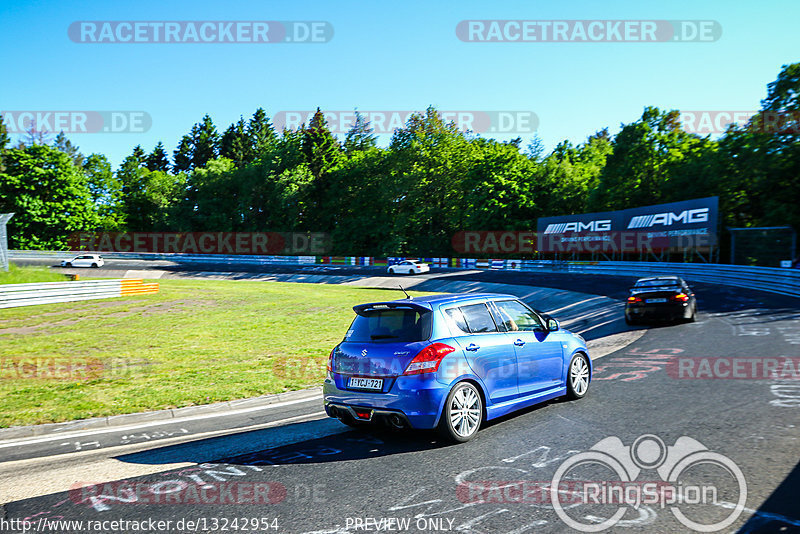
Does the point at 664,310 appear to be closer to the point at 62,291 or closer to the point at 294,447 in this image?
the point at 294,447

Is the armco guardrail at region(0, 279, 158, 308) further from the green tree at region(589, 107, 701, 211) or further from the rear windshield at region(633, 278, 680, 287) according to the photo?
the green tree at region(589, 107, 701, 211)

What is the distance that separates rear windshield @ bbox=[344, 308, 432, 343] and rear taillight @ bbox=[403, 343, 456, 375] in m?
0.17

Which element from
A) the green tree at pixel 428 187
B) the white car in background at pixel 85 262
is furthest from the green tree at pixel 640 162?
the white car in background at pixel 85 262

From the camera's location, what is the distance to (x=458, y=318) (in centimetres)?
682

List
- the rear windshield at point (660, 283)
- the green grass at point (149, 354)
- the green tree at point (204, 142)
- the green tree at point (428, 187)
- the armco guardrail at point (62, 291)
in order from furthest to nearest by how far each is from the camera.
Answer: the green tree at point (204, 142)
the green tree at point (428, 187)
the armco guardrail at point (62, 291)
the rear windshield at point (660, 283)
the green grass at point (149, 354)

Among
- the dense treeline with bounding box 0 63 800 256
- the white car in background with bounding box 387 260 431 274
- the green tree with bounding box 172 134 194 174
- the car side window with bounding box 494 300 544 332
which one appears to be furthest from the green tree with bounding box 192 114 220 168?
the car side window with bounding box 494 300 544 332

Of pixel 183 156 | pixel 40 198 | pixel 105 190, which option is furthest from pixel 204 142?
pixel 40 198

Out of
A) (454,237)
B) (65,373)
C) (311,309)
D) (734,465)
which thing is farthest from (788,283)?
(454,237)

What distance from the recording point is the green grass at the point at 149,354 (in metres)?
8.99

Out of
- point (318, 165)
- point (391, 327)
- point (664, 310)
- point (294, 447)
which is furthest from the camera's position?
point (318, 165)

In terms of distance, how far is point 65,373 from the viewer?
10898 millimetres

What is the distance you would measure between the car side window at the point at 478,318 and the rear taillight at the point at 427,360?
0.73 meters

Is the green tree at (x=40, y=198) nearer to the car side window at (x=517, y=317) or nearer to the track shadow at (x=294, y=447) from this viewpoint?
the track shadow at (x=294, y=447)

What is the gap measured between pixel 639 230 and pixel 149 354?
3437cm
